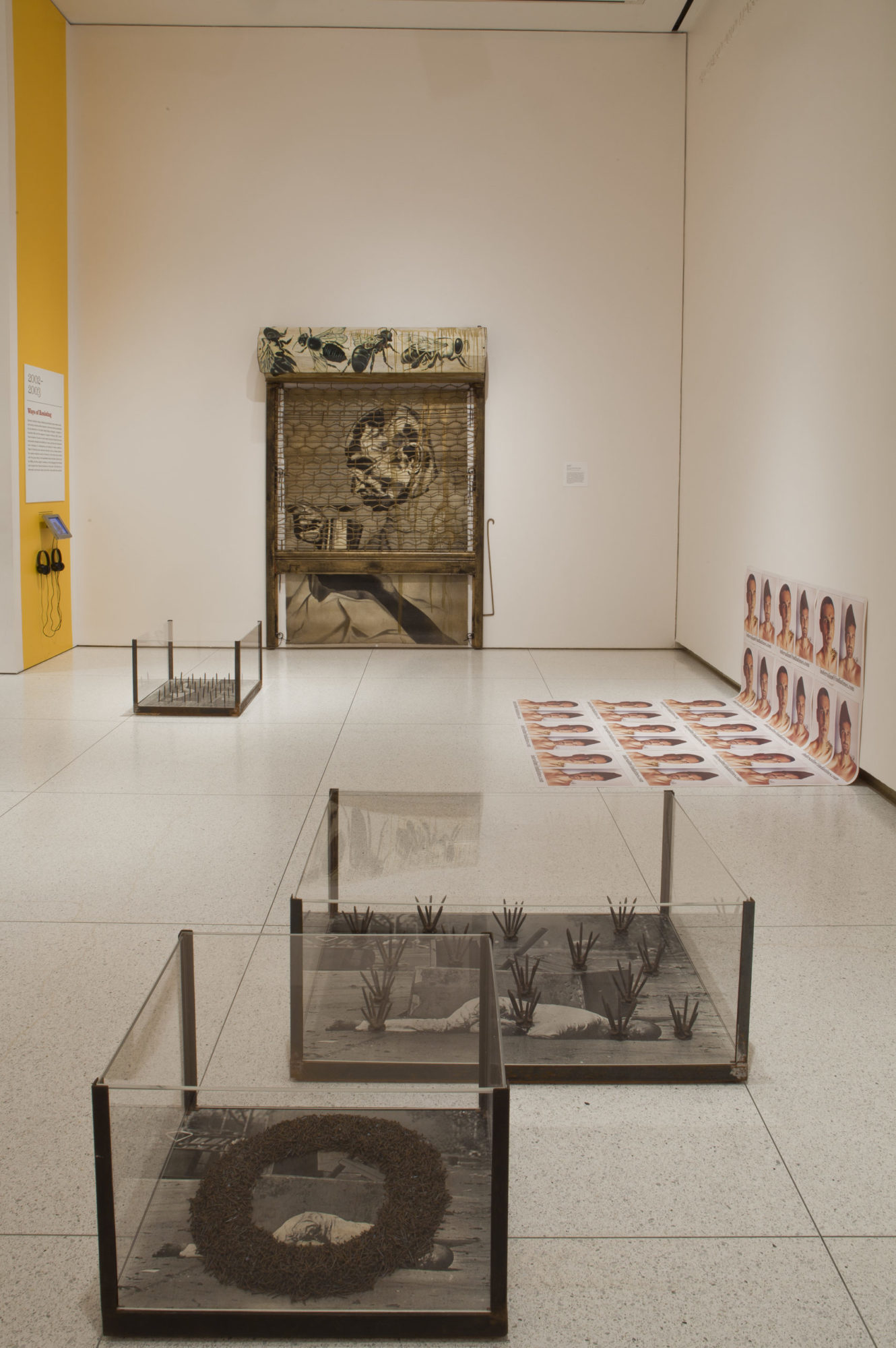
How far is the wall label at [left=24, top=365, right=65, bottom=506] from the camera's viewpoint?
7.68 metres

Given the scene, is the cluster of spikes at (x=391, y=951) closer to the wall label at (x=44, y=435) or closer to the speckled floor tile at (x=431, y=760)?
the speckled floor tile at (x=431, y=760)

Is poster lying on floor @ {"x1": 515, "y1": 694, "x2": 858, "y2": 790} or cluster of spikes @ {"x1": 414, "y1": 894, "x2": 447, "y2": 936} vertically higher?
cluster of spikes @ {"x1": 414, "y1": 894, "x2": 447, "y2": 936}

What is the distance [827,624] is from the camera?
18.3 feet

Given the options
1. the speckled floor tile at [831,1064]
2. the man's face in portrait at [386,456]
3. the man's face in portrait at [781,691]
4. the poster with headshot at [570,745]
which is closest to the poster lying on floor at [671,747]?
the poster with headshot at [570,745]

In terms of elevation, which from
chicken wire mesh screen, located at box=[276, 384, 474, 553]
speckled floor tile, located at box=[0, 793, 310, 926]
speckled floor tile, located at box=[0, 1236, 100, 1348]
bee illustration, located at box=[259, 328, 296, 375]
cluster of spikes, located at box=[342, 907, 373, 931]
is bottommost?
speckled floor tile, located at box=[0, 1236, 100, 1348]

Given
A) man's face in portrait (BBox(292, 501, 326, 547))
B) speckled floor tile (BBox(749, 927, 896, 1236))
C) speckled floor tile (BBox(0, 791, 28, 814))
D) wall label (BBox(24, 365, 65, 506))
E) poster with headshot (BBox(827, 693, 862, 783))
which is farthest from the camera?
man's face in portrait (BBox(292, 501, 326, 547))

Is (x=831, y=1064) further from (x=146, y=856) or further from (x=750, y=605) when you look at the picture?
(x=750, y=605)

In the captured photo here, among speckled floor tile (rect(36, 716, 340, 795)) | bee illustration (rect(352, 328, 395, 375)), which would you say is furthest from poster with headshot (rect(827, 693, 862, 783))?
bee illustration (rect(352, 328, 395, 375))

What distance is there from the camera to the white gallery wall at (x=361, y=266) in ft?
27.6

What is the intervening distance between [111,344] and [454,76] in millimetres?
3275

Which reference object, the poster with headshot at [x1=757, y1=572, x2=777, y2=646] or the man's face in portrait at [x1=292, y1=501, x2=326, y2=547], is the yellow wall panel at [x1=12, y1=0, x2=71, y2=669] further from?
the poster with headshot at [x1=757, y1=572, x2=777, y2=646]

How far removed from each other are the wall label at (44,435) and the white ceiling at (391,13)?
266 centimetres

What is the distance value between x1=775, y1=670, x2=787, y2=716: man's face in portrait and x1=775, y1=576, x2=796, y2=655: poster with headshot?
5.1 inches

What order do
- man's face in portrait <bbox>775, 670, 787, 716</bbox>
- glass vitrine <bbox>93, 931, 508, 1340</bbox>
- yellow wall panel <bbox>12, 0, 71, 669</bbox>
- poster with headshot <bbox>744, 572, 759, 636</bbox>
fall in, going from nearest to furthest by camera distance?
glass vitrine <bbox>93, 931, 508, 1340</bbox> → man's face in portrait <bbox>775, 670, 787, 716</bbox> → poster with headshot <bbox>744, 572, 759, 636</bbox> → yellow wall panel <bbox>12, 0, 71, 669</bbox>
